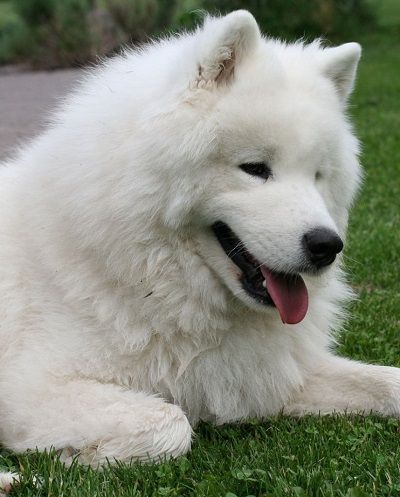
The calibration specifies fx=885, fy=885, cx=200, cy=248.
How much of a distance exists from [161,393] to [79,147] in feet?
3.37

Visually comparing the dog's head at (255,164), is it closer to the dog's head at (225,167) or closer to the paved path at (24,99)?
the dog's head at (225,167)

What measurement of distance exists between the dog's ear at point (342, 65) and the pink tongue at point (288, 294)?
0.83m

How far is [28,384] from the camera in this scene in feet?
11.0

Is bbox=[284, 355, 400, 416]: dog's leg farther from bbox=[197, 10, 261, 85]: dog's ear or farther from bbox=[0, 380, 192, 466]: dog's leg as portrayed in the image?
bbox=[197, 10, 261, 85]: dog's ear

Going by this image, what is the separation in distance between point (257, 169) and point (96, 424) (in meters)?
1.10

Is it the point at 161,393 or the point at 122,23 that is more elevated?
the point at 161,393

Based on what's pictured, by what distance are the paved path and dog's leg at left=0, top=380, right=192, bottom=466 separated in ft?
16.7

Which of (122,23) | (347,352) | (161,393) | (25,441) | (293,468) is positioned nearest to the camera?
(293,468)

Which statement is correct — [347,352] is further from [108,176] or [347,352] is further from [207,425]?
[108,176]

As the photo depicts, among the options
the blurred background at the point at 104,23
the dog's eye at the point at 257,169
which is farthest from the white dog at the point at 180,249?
the blurred background at the point at 104,23

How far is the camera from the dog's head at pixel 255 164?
3.19m

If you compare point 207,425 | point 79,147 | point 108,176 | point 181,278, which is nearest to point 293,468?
point 207,425

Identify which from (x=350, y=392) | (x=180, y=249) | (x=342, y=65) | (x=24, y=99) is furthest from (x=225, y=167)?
(x=24, y=99)

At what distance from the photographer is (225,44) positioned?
3230mm
